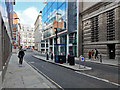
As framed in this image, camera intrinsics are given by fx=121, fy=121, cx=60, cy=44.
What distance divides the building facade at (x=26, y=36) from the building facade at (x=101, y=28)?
332ft

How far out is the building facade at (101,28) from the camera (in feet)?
67.6

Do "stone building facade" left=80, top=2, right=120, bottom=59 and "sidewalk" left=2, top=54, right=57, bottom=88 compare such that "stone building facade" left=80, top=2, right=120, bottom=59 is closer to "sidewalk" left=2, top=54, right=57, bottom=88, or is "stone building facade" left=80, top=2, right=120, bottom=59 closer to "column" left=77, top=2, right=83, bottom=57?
"column" left=77, top=2, right=83, bottom=57

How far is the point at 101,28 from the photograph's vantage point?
78.0 feet

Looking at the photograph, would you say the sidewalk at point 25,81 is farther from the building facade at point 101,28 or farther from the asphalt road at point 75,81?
the building facade at point 101,28

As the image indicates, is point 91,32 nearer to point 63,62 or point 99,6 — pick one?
point 99,6

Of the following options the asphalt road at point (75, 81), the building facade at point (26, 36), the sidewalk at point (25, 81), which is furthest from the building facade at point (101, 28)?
the building facade at point (26, 36)

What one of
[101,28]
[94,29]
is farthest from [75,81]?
[94,29]

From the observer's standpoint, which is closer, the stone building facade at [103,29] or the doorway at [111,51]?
the stone building facade at [103,29]

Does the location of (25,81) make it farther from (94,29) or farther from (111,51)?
(94,29)

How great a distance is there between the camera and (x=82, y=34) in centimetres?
3031

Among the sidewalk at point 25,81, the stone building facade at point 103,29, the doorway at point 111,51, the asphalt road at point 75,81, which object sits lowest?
the asphalt road at point 75,81

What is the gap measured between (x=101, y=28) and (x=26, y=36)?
370 feet

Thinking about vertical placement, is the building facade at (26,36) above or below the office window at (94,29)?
above

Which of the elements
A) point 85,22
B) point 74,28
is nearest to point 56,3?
point 74,28
